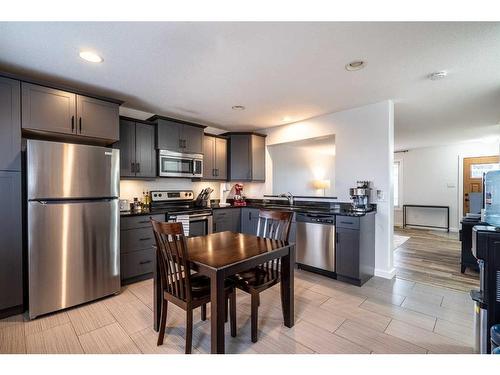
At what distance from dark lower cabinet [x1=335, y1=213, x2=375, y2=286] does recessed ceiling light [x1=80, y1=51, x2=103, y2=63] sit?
2989 millimetres

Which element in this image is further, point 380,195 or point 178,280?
point 380,195

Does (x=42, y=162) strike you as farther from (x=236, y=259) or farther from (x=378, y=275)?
(x=378, y=275)

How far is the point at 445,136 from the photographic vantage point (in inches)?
205

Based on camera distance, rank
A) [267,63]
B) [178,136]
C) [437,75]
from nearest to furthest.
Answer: [267,63]
[437,75]
[178,136]

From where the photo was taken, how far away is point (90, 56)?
77.7 inches

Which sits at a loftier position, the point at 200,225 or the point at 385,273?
the point at 200,225

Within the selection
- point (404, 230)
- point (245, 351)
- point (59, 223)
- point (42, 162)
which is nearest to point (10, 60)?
point (42, 162)

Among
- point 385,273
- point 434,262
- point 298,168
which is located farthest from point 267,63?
point 434,262

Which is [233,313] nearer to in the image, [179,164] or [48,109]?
[179,164]

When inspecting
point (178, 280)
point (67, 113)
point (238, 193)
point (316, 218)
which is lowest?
point (178, 280)

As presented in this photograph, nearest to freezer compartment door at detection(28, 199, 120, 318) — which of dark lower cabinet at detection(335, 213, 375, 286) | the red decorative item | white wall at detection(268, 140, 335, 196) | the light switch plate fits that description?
the red decorative item

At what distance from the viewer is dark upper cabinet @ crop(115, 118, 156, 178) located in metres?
3.15

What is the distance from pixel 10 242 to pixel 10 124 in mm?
1068
